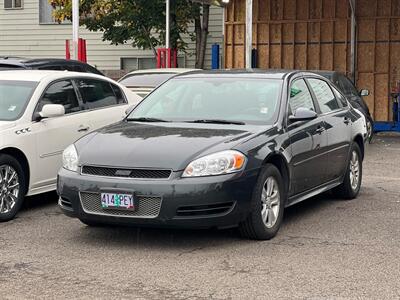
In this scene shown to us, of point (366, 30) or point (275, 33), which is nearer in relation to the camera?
point (366, 30)

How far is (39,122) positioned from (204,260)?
117 inches

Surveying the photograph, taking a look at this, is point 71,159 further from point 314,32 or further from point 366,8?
point 314,32

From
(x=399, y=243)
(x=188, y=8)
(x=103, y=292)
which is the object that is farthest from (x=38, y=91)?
(x=188, y=8)

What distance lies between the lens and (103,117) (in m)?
9.04

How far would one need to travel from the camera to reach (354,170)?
891 centimetres

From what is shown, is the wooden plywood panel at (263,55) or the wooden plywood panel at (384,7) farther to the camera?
the wooden plywood panel at (263,55)

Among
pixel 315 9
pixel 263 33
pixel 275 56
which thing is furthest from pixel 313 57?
pixel 263 33

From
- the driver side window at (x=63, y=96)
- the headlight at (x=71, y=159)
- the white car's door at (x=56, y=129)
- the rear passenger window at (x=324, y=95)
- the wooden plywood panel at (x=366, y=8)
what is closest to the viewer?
the headlight at (x=71, y=159)

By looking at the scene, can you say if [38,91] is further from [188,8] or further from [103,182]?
[188,8]

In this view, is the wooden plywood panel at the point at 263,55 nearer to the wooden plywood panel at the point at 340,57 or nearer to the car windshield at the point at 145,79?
the wooden plywood panel at the point at 340,57

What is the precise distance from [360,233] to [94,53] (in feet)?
64.1

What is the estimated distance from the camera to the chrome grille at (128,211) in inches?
238

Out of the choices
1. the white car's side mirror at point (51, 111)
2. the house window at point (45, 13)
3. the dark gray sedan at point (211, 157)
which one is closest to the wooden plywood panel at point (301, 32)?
the house window at point (45, 13)

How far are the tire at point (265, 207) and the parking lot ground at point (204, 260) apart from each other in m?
0.11
